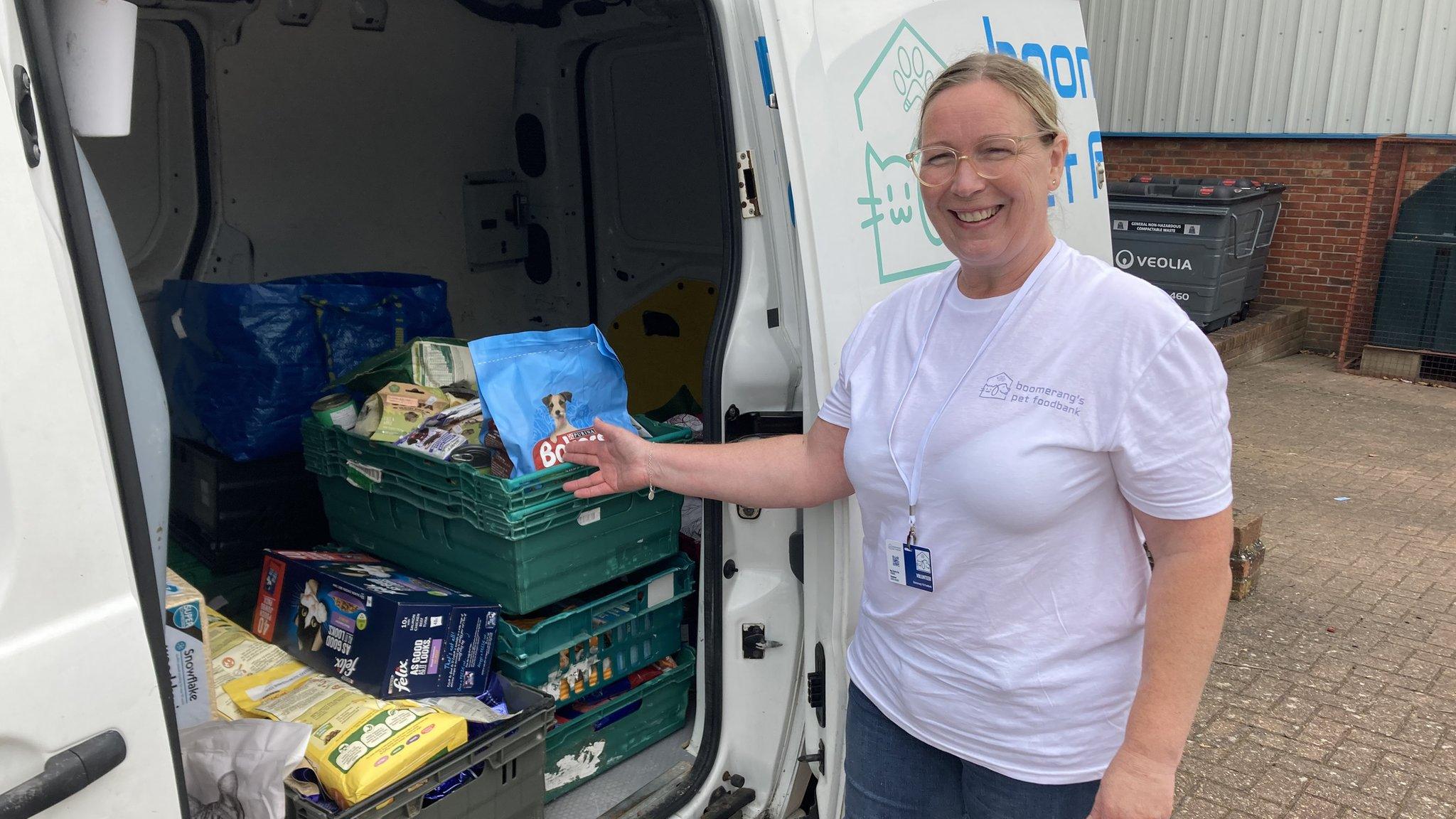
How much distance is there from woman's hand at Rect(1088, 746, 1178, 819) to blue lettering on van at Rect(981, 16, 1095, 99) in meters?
1.78

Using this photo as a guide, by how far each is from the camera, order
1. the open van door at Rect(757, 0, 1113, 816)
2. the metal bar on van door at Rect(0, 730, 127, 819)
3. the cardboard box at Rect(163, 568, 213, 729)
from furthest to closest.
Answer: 1. the open van door at Rect(757, 0, 1113, 816)
2. the cardboard box at Rect(163, 568, 213, 729)
3. the metal bar on van door at Rect(0, 730, 127, 819)

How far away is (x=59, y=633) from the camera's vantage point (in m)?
1.26

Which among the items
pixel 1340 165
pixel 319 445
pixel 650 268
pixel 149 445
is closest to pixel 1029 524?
pixel 149 445

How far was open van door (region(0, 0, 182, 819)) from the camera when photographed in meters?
1.21

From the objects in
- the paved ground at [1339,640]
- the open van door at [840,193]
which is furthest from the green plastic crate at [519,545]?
the paved ground at [1339,640]

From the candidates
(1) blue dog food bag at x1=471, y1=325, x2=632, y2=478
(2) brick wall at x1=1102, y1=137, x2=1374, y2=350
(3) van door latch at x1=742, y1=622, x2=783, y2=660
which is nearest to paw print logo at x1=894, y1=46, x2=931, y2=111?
(1) blue dog food bag at x1=471, y1=325, x2=632, y2=478

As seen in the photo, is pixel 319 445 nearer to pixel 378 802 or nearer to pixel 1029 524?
pixel 378 802

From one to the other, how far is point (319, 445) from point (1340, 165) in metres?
9.12

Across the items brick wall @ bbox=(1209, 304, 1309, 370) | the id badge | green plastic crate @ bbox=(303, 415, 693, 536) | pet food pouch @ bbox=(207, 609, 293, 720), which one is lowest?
brick wall @ bbox=(1209, 304, 1309, 370)

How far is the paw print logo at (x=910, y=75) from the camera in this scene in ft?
7.61

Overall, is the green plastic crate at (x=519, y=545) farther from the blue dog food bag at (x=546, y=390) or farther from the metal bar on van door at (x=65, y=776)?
the metal bar on van door at (x=65, y=776)

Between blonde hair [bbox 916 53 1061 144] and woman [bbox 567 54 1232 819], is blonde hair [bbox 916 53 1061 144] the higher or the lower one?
the higher one

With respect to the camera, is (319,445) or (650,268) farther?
(650,268)

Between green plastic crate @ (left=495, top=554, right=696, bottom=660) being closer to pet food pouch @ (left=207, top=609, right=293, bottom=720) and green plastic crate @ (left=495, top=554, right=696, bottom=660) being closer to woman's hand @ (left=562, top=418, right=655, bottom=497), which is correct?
woman's hand @ (left=562, top=418, right=655, bottom=497)
